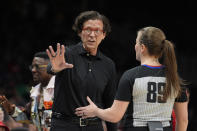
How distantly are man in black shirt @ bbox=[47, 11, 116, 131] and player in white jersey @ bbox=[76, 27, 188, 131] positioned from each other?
47 cm

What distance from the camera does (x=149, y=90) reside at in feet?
9.63

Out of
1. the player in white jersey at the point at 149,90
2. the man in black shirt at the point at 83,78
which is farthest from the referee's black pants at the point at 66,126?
the player in white jersey at the point at 149,90

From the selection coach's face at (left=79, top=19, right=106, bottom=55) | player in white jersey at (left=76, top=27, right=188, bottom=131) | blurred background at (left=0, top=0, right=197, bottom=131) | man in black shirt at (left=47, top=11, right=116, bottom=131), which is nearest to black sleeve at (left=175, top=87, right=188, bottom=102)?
player in white jersey at (left=76, top=27, right=188, bottom=131)

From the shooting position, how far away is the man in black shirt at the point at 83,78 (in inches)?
139

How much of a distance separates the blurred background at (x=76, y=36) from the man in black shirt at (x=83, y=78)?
4.54 meters

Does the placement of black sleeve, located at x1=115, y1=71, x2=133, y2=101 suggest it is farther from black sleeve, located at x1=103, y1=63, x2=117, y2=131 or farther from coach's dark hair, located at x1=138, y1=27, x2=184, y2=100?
black sleeve, located at x1=103, y1=63, x2=117, y2=131

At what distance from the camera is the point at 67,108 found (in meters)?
3.54

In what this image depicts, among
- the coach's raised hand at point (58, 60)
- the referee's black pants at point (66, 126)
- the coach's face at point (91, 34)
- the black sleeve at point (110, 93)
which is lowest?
the referee's black pants at point (66, 126)

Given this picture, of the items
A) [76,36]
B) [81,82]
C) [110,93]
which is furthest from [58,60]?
[76,36]

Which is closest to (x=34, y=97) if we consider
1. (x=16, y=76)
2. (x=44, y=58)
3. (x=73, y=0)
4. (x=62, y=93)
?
(x=44, y=58)

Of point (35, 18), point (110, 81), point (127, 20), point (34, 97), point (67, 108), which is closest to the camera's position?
point (67, 108)

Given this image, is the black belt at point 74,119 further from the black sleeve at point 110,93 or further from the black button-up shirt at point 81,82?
the black sleeve at point 110,93

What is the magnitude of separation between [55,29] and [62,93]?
23.3 ft

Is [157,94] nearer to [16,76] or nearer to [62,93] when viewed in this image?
[62,93]
